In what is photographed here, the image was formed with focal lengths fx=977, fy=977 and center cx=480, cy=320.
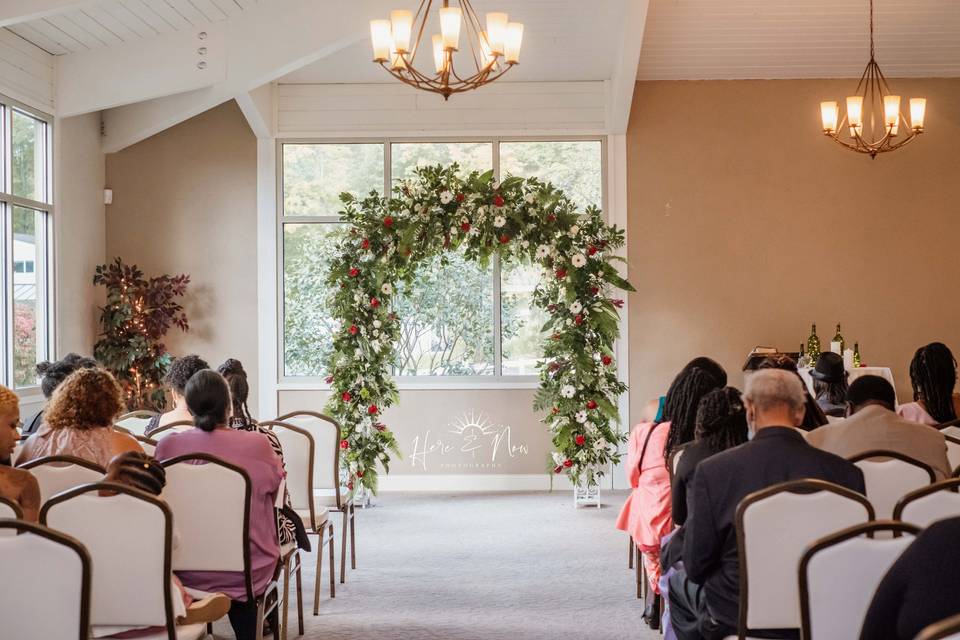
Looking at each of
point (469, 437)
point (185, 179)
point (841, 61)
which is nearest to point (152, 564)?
point (469, 437)

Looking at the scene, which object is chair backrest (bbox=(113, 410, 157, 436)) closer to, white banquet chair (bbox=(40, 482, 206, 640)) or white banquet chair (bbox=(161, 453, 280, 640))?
white banquet chair (bbox=(161, 453, 280, 640))

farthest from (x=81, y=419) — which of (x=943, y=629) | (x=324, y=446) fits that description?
(x=943, y=629)

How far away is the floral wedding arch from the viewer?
761cm

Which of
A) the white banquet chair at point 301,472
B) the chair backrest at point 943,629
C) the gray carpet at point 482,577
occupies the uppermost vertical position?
the chair backrest at point 943,629

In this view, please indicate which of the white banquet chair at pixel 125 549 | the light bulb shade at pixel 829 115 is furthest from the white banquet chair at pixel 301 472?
the light bulb shade at pixel 829 115

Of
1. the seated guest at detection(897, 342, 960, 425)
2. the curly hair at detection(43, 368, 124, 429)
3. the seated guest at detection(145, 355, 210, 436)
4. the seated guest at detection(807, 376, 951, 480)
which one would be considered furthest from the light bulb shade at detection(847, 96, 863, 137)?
the curly hair at detection(43, 368, 124, 429)

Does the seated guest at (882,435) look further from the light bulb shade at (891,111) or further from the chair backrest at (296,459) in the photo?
the light bulb shade at (891,111)

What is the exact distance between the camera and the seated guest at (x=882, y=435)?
3957mm

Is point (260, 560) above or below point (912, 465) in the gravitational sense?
below

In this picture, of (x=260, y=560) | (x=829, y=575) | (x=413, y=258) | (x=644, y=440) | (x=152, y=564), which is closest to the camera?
(x=829, y=575)

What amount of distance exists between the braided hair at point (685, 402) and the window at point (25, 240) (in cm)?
512

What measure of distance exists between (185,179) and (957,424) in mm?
6778

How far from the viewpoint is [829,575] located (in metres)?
2.52

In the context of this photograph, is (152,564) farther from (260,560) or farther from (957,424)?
(957,424)
